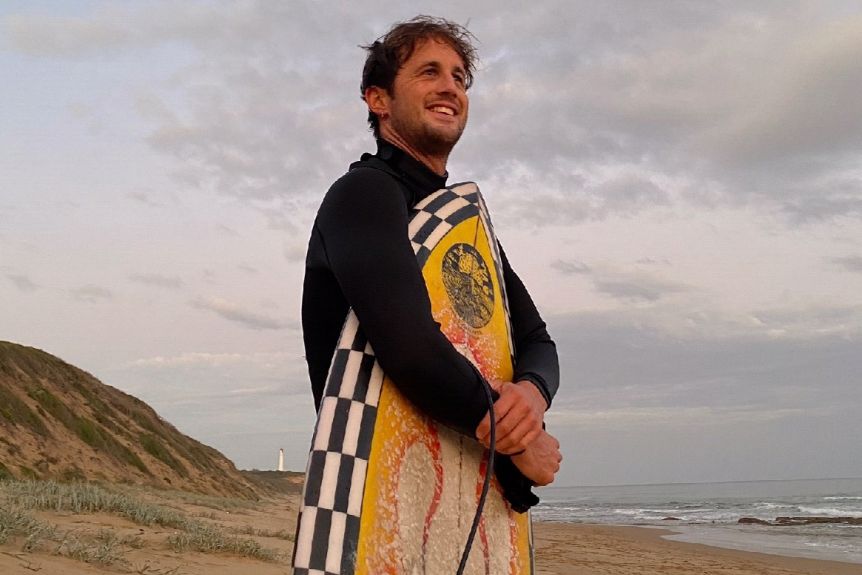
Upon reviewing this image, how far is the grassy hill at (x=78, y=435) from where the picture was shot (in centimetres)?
1570

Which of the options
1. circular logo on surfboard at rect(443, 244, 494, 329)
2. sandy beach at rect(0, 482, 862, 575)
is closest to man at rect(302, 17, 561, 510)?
circular logo on surfboard at rect(443, 244, 494, 329)

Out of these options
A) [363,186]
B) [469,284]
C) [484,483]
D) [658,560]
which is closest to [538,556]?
[658,560]

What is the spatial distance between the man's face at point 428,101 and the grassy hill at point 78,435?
40.2 ft

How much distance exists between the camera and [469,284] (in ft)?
5.85

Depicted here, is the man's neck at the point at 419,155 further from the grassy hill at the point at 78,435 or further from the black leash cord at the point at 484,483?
the grassy hill at the point at 78,435

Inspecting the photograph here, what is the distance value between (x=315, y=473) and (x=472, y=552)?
0.41 metres

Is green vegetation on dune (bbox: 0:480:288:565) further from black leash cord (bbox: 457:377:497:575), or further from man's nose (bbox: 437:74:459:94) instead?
man's nose (bbox: 437:74:459:94)

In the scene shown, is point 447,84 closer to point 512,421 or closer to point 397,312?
point 397,312

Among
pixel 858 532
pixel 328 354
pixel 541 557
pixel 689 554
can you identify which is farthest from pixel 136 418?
pixel 328 354

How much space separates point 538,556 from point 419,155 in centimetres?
1332

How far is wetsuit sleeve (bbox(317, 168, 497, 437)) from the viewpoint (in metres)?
1.32

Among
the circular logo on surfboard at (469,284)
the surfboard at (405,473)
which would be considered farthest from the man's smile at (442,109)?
the circular logo on surfboard at (469,284)

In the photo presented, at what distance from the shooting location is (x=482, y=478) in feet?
5.19

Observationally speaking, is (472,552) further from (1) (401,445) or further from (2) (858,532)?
(2) (858,532)
